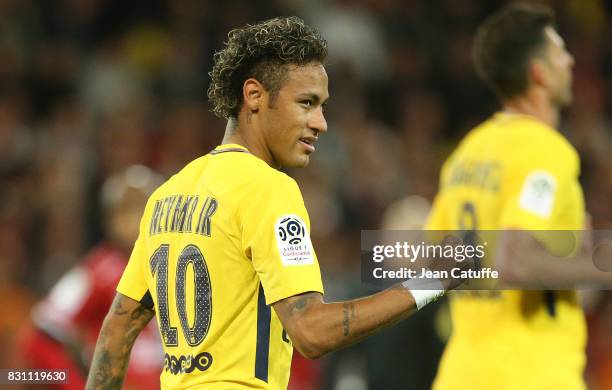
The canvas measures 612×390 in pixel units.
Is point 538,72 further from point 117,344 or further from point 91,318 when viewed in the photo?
point 91,318

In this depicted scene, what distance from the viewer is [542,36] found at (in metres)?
5.16

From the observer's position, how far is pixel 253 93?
143 inches

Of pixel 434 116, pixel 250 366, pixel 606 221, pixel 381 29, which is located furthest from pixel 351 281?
pixel 250 366

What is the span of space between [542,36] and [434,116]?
5791mm

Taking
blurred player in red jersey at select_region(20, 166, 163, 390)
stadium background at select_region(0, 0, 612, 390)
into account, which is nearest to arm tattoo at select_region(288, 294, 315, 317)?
blurred player in red jersey at select_region(20, 166, 163, 390)

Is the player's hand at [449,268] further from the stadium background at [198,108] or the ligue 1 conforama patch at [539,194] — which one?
the stadium background at [198,108]

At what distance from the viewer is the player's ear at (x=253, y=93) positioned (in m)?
3.62

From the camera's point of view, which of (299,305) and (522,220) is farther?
(522,220)

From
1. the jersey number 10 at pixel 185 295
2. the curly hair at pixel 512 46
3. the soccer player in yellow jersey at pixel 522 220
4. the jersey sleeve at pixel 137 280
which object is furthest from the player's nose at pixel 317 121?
the curly hair at pixel 512 46

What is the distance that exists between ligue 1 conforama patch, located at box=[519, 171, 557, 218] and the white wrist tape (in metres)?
1.31

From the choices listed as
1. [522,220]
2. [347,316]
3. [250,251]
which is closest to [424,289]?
[347,316]

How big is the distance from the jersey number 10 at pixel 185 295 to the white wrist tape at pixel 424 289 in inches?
23.2

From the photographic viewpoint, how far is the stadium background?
983cm

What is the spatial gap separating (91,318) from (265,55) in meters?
3.36
